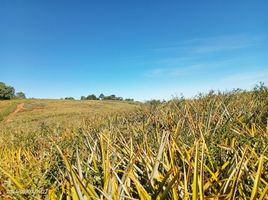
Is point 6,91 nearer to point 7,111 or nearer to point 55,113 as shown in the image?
point 7,111

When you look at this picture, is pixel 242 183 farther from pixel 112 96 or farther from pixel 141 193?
pixel 112 96

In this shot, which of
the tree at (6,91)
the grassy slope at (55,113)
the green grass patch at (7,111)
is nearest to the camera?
the grassy slope at (55,113)

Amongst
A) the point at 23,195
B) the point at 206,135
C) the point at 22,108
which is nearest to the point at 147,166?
the point at 206,135

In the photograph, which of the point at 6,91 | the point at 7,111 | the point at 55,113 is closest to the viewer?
the point at 55,113

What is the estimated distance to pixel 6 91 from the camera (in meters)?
108

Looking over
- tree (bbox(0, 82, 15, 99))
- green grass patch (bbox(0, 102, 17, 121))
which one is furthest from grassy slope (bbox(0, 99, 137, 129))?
tree (bbox(0, 82, 15, 99))

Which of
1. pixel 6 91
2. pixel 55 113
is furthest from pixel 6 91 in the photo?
pixel 55 113

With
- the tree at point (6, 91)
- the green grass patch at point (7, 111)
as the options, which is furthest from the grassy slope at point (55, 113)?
the tree at point (6, 91)

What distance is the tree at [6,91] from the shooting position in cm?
10566

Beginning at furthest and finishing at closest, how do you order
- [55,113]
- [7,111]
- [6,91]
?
1. [6,91]
2. [7,111]
3. [55,113]

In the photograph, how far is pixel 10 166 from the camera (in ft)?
13.0

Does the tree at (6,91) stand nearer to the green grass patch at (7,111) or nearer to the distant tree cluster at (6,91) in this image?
the distant tree cluster at (6,91)

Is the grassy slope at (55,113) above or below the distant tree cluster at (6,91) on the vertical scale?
below

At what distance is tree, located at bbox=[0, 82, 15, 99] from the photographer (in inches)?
4160
